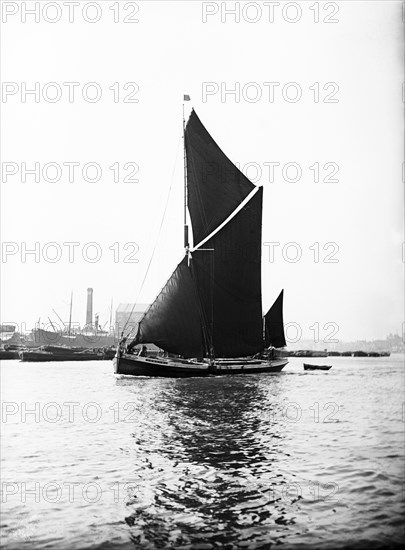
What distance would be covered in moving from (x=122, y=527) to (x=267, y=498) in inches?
76.2

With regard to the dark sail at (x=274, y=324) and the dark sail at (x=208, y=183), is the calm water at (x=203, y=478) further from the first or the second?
the dark sail at (x=274, y=324)

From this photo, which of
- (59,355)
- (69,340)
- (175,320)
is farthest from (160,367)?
(69,340)

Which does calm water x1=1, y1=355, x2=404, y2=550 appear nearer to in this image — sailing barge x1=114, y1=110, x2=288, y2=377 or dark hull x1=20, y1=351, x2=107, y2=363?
sailing barge x1=114, y1=110, x2=288, y2=377

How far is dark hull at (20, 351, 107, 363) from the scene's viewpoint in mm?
54312

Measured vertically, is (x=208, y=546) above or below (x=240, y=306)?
below

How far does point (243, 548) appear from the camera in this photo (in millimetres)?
5262

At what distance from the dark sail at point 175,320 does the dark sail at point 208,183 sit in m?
4.28

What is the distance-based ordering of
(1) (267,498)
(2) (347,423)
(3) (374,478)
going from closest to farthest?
(1) (267,498) < (3) (374,478) < (2) (347,423)

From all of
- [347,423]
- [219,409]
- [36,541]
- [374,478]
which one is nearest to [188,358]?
[219,409]

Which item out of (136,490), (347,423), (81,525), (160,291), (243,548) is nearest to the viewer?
(243,548)

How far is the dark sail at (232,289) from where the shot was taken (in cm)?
2908

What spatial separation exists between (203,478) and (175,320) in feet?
66.7

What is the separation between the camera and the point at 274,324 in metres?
40.7

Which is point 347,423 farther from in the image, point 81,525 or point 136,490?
point 81,525
